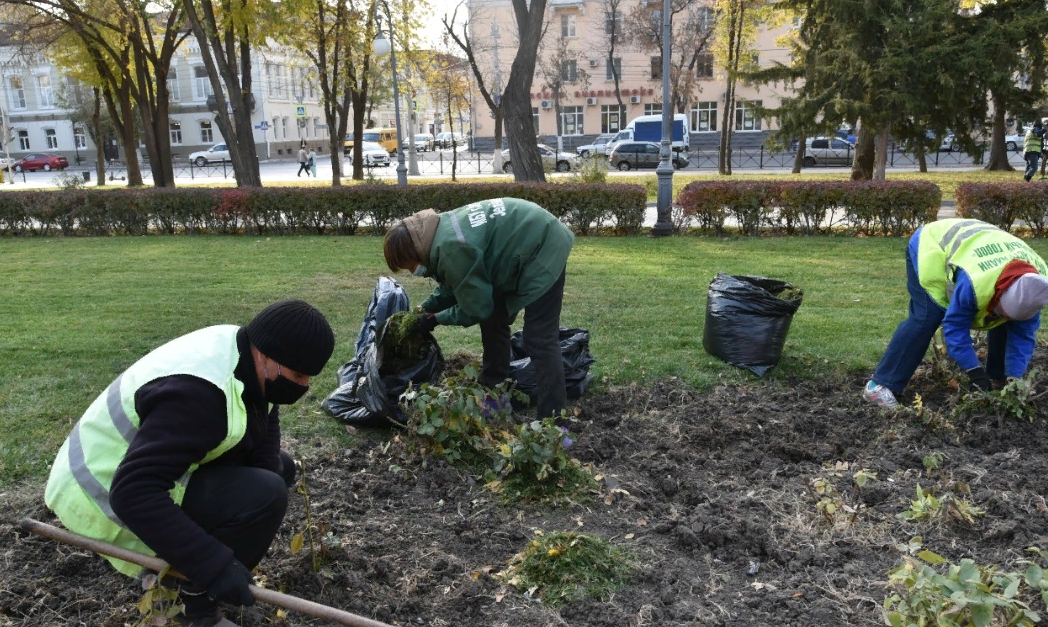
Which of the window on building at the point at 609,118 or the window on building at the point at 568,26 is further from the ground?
the window on building at the point at 568,26

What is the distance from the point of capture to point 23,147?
51.8m

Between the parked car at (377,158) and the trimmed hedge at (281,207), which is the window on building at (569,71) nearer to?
the parked car at (377,158)

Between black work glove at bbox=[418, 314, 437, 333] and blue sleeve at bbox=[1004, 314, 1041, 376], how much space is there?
2904 mm

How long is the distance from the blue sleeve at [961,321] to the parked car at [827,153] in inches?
1049

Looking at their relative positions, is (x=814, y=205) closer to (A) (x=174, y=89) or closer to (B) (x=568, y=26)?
(B) (x=568, y=26)

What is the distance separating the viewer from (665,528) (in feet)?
10.3

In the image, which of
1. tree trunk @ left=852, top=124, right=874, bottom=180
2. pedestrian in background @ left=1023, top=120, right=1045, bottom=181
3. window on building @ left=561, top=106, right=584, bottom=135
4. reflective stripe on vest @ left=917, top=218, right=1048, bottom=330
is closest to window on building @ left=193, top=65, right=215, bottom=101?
window on building @ left=561, top=106, right=584, bottom=135

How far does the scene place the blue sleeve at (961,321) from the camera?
12.4ft

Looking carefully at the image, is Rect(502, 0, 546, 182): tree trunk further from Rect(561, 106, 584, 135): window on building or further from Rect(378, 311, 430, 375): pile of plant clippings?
Rect(561, 106, 584, 135): window on building

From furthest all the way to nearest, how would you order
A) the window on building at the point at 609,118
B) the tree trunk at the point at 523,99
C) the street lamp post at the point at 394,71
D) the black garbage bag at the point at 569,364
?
the window on building at the point at 609,118 < the street lamp post at the point at 394,71 < the tree trunk at the point at 523,99 < the black garbage bag at the point at 569,364

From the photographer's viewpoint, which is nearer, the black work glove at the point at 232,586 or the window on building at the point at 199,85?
the black work glove at the point at 232,586

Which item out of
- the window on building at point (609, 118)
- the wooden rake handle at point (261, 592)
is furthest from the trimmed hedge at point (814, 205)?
the window on building at point (609, 118)

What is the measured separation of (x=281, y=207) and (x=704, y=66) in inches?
1398

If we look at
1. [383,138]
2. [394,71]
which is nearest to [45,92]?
[383,138]
